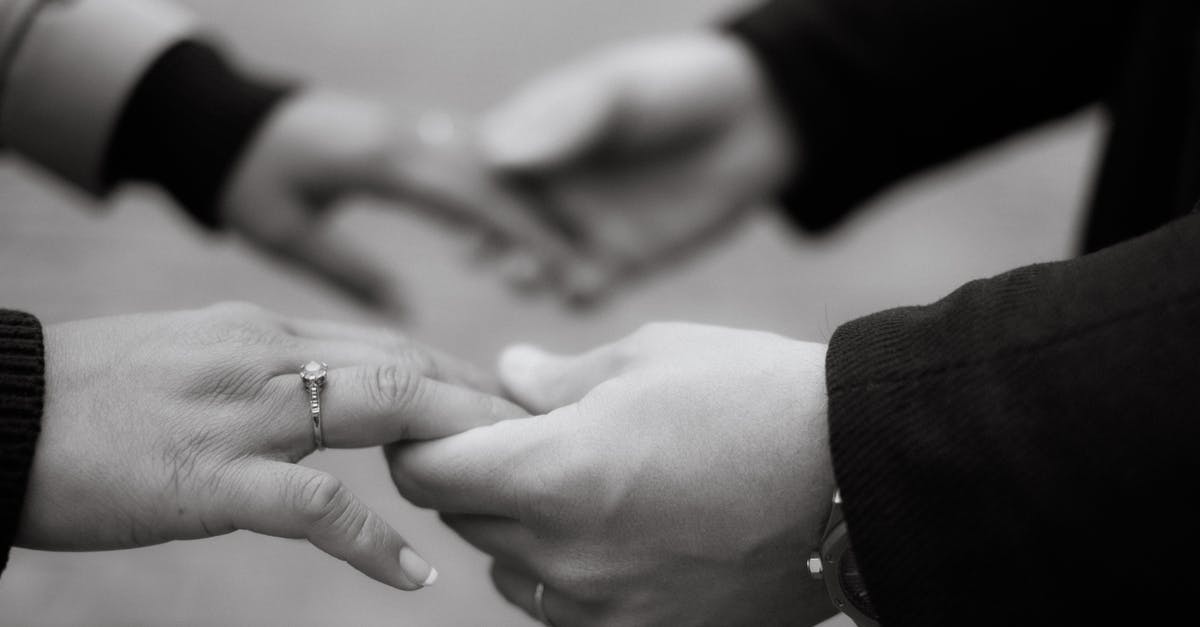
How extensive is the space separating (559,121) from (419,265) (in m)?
1.53

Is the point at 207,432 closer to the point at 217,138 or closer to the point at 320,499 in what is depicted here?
the point at 320,499

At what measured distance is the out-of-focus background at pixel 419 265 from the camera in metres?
2.43

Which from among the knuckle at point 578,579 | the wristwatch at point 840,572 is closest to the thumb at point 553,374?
the knuckle at point 578,579

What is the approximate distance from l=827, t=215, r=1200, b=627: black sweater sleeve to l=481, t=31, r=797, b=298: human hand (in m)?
1.34

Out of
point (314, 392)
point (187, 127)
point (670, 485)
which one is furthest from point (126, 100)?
point (670, 485)

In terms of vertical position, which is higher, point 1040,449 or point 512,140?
point 512,140

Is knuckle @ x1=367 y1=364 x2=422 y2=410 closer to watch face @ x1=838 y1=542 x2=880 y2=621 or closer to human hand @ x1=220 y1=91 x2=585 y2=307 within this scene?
watch face @ x1=838 y1=542 x2=880 y2=621

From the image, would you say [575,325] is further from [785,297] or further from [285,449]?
[285,449]

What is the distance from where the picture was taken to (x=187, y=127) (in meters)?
2.18

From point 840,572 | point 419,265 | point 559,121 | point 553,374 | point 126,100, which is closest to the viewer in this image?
point 840,572

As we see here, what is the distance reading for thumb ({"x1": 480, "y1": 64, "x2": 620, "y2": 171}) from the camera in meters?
2.37

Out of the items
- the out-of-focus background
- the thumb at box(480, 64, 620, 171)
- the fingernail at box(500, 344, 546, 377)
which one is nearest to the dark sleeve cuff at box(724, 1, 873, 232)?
the out-of-focus background

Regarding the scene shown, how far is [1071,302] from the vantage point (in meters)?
1.00

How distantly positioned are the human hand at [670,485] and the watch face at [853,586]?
4 cm
